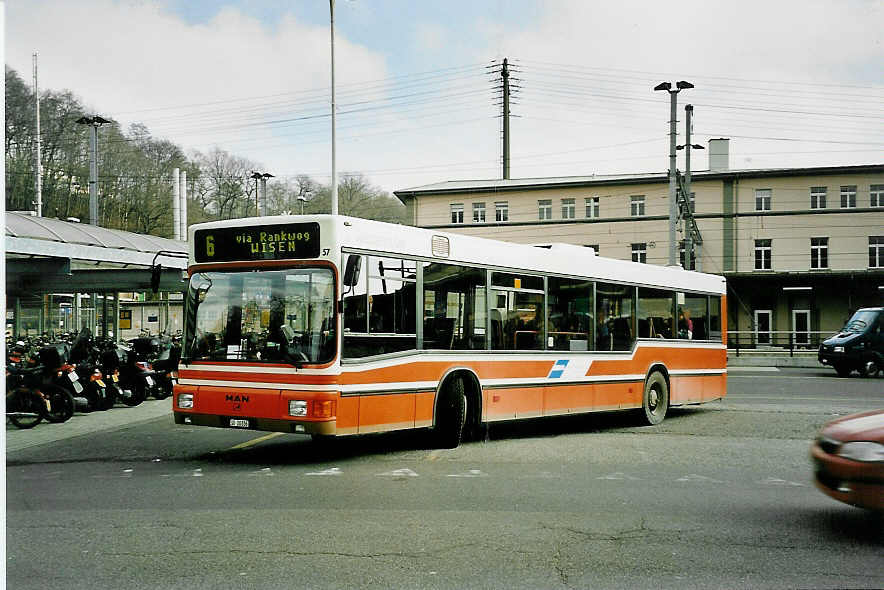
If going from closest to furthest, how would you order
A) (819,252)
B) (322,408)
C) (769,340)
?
(322,408), (769,340), (819,252)

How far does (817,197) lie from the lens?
2311 inches

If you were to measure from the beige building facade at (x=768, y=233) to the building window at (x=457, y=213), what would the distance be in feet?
19.2

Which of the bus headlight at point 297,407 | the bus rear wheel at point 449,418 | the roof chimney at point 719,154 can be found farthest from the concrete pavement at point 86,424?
the roof chimney at point 719,154

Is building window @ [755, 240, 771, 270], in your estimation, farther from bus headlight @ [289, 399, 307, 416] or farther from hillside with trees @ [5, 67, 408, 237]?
bus headlight @ [289, 399, 307, 416]

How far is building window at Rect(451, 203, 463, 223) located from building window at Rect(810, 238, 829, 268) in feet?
77.7

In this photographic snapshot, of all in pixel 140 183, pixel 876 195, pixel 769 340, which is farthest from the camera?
pixel 876 195

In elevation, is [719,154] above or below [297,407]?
above

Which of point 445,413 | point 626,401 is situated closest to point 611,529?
point 445,413

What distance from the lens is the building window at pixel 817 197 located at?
58625 millimetres

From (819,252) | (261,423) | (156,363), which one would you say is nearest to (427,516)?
(261,423)

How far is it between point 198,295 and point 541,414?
519 centimetres

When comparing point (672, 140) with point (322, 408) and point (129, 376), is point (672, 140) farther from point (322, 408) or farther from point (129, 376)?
point (322, 408)

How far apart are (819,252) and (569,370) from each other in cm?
5012

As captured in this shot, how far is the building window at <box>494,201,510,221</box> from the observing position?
6588cm
